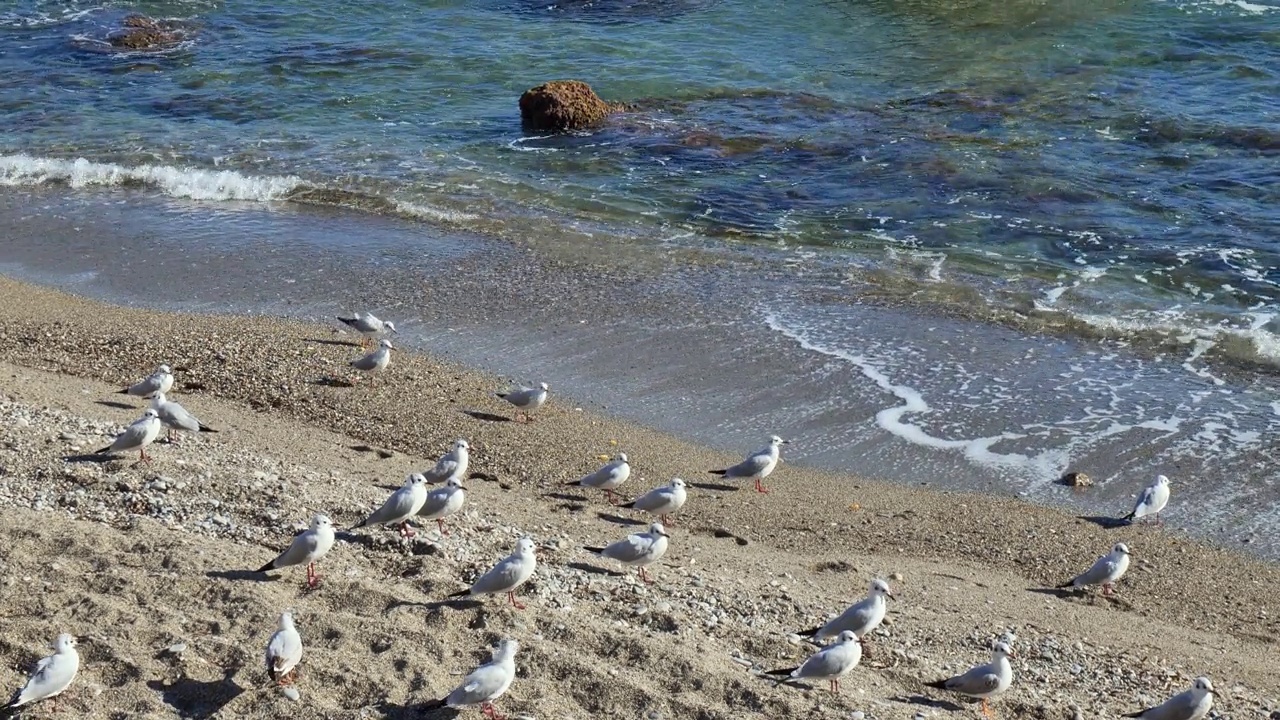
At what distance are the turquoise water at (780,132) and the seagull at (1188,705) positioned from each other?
22.8 ft

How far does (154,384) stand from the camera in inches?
478

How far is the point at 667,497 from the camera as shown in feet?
34.6

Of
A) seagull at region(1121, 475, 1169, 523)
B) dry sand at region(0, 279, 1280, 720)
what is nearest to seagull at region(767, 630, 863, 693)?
dry sand at region(0, 279, 1280, 720)

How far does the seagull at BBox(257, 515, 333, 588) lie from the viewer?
867 centimetres

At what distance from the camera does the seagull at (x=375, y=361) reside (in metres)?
13.2

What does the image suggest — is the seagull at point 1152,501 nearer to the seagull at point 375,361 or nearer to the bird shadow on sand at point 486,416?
the bird shadow on sand at point 486,416

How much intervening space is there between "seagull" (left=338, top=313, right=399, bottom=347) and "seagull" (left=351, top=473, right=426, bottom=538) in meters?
4.61

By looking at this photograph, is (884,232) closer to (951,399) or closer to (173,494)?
(951,399)

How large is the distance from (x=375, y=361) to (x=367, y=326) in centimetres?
96

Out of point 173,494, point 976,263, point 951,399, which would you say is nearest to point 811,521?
Result: point 951,399

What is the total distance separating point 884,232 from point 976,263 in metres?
1.53

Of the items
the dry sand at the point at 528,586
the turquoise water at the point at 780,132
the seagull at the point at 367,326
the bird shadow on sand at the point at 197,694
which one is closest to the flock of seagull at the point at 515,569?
the dry sand at the point at 528,586

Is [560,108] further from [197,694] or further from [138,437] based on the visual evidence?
[197,694]

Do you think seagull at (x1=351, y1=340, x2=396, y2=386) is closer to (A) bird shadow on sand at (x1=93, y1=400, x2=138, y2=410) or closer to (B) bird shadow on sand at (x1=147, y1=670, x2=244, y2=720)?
(A) bird shadow on sand at (x1=93, y1=400, x2=138, y2=410)
